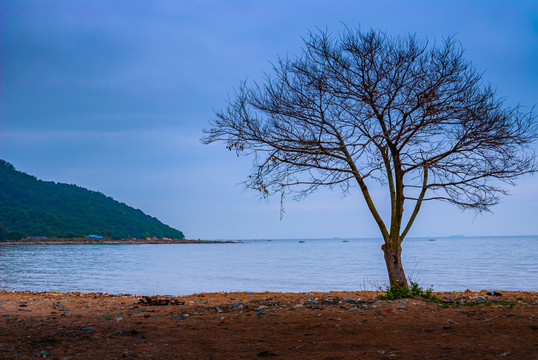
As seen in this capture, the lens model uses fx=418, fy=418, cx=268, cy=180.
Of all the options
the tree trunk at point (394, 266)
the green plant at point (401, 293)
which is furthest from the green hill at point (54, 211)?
the green plant at point (401, 293)

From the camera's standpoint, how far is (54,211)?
393 feet

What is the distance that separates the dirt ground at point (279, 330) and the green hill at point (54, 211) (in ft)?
385

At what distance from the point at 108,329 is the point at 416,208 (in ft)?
21.5

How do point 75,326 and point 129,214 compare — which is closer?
point 75,326

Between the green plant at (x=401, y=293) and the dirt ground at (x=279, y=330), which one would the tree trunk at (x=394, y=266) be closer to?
the green plant at (x=401, y=293)

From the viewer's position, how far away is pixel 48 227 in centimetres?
11419

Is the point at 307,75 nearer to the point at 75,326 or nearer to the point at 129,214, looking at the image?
the point at 75,326

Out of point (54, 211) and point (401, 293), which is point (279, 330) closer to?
point (401, 293)

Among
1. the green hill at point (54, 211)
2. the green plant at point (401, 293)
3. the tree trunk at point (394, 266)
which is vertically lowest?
the green plant at point (401, 293)

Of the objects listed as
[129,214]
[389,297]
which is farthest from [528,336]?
[129,214]

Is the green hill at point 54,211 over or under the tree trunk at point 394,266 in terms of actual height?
over

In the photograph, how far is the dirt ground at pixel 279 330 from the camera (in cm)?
524

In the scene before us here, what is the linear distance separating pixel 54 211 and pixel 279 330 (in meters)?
129

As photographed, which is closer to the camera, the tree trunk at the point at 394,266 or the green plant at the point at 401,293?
the green plant at the point at 401,293
